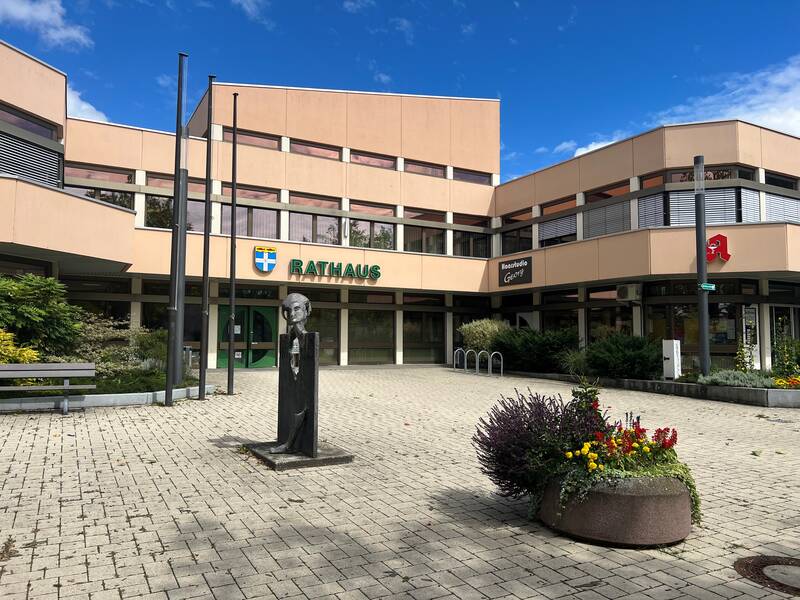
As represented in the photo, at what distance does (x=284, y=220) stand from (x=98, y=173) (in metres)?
6.49

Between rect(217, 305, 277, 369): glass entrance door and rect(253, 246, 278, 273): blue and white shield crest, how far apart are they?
246cm

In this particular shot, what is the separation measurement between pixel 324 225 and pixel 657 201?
1236cm

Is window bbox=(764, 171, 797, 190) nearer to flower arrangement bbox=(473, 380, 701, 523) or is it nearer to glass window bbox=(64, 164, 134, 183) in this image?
flower arrangement bbox=(473, 380, 701, 523)

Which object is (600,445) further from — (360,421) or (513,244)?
(513,244)

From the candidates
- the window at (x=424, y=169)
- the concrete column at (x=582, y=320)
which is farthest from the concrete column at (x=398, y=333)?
the concrete column at (x=582, y=320)

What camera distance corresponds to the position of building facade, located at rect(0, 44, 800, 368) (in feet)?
52.2

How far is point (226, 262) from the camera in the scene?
65.2 feet

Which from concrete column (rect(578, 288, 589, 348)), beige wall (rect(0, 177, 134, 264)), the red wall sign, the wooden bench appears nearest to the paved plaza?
the wooden bench

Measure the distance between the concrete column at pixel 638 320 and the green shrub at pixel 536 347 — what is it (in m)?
2.10

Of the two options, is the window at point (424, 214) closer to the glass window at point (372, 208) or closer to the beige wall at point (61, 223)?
the glass window at point (372, 208)

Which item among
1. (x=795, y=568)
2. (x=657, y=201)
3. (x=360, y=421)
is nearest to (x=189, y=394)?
(x=360, y=421)

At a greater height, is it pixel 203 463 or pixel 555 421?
pixel 555 421

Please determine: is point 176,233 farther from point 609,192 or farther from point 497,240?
point 497,240

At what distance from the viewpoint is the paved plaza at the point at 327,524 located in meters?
3.68
